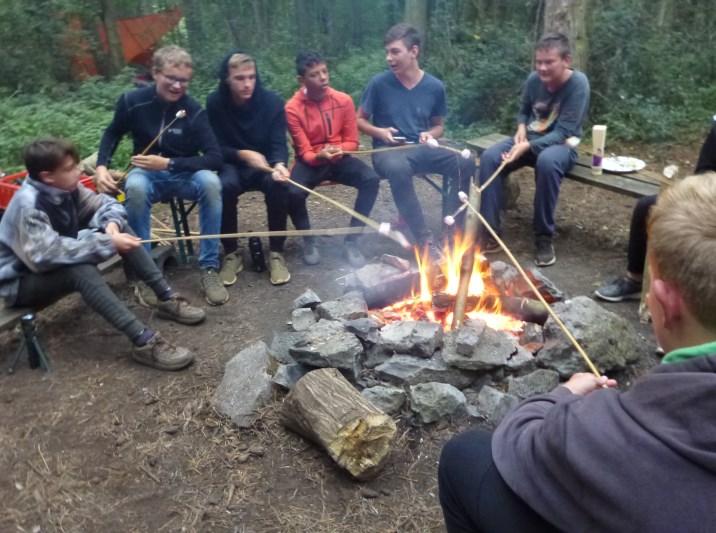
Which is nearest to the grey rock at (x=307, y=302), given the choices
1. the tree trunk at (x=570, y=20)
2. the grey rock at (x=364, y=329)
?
the grey rock at (x=364, y=329)

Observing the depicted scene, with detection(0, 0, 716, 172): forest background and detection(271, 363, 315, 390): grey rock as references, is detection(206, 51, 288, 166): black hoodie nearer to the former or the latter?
detection(271, 363, 315, 390): grey rock

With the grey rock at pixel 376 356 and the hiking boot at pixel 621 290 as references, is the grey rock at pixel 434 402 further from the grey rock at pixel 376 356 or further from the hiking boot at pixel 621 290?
the hiking boot at pixel 621 290

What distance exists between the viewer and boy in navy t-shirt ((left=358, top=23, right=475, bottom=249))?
4.93 meters

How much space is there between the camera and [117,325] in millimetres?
3623

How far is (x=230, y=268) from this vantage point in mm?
4648

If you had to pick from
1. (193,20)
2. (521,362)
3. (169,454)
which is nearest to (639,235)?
(521,362)

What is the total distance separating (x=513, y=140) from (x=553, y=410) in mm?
4009

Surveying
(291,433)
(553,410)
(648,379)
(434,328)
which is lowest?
(291,433)

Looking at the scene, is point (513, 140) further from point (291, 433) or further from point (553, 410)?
point (553, 410)

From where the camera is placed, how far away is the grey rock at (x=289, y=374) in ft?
10.7

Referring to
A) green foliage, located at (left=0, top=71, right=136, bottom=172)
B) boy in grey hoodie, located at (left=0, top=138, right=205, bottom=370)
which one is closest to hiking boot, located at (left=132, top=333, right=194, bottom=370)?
boy in grey hoodie, located at (left=0, top=138, right=205, bottom=370)

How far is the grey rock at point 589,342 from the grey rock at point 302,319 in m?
1.30

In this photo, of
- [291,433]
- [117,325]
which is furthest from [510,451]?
[117,325]

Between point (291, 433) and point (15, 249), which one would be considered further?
point (15, 249)
